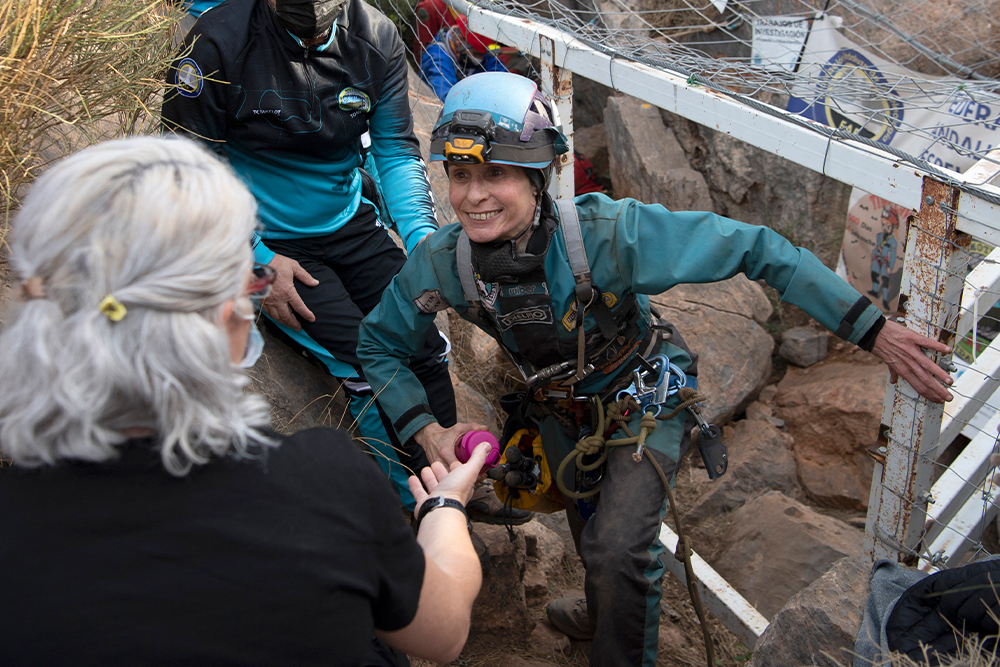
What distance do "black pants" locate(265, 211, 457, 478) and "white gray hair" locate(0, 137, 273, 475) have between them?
172cm

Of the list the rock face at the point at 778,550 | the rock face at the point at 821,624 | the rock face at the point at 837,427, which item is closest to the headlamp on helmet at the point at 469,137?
the rock face at the point at 821,624

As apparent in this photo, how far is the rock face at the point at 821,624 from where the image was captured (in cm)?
232

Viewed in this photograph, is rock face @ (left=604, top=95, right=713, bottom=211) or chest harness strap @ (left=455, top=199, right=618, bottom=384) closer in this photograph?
chest harness strap @ (left=455, top=199, right=618, bottom=384)

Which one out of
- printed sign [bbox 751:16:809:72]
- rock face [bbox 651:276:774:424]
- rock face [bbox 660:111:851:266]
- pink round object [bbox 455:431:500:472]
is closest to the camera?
pink round object [bbox 455:431:500:472]

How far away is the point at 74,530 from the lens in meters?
1.13

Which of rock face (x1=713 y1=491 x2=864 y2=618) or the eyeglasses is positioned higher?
the eyeglasses

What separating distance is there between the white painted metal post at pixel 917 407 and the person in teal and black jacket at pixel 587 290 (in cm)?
16

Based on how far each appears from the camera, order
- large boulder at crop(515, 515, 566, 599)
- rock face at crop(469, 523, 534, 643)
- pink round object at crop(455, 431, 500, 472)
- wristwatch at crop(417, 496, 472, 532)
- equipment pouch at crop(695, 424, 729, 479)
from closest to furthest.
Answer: wristwatch at crop(417, 496, 472, 532)
pink round object at crop(455, 431, 500, 472)
equipment pouch at crop(695, 424, 729, 479)
rock face at crop(469, 523, 534, 643)
large boulder at crop(515, 515, 566, 599)

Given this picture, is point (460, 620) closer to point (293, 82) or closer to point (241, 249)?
point (241, 249)

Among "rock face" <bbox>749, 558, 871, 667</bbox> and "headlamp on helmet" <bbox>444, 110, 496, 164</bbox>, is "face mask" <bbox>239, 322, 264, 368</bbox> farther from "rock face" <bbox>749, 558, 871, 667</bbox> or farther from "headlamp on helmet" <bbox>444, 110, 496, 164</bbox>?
"rock face" <bbox>749, 558, 871, 667</bbox>

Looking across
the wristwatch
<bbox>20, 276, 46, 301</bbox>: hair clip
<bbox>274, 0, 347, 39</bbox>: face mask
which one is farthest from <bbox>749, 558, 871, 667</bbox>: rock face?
<bbox>274, 0, 347, 39</bbox>: face mask

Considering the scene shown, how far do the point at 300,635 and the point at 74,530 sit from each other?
40 cm

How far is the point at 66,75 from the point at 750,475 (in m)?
4.05

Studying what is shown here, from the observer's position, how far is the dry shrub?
78.1 inches
